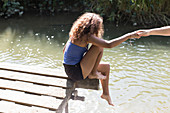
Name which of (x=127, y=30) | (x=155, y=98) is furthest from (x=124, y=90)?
(x=127, y=30)

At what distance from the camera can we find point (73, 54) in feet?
6.94

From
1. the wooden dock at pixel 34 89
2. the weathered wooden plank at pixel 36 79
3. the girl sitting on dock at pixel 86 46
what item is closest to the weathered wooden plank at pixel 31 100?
the wooden dock at pixel 34 89

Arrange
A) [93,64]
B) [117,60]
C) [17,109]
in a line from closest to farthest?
[17,109]
[93,64]
[117,60]

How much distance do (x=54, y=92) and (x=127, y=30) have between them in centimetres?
458

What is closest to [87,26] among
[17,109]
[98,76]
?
[98,76]

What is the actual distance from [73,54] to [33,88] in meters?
0.54

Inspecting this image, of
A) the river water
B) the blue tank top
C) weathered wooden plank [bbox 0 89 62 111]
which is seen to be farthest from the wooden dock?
the river water

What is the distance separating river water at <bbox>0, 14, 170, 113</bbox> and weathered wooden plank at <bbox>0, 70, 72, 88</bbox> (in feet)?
1.65

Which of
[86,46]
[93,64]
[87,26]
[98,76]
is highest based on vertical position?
[87,26]

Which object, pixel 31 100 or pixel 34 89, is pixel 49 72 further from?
pixel 31 100

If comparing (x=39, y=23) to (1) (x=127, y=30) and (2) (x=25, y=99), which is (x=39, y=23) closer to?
(1) (x=127, y=30)

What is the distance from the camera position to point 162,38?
5.36m

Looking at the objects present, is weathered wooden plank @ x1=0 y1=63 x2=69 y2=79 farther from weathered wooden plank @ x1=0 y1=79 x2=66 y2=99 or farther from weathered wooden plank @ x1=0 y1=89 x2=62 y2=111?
weathered wooden plank @ x1=0 y1=89 x2=62 y2=111

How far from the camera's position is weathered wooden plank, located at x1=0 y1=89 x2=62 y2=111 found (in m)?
1.78
